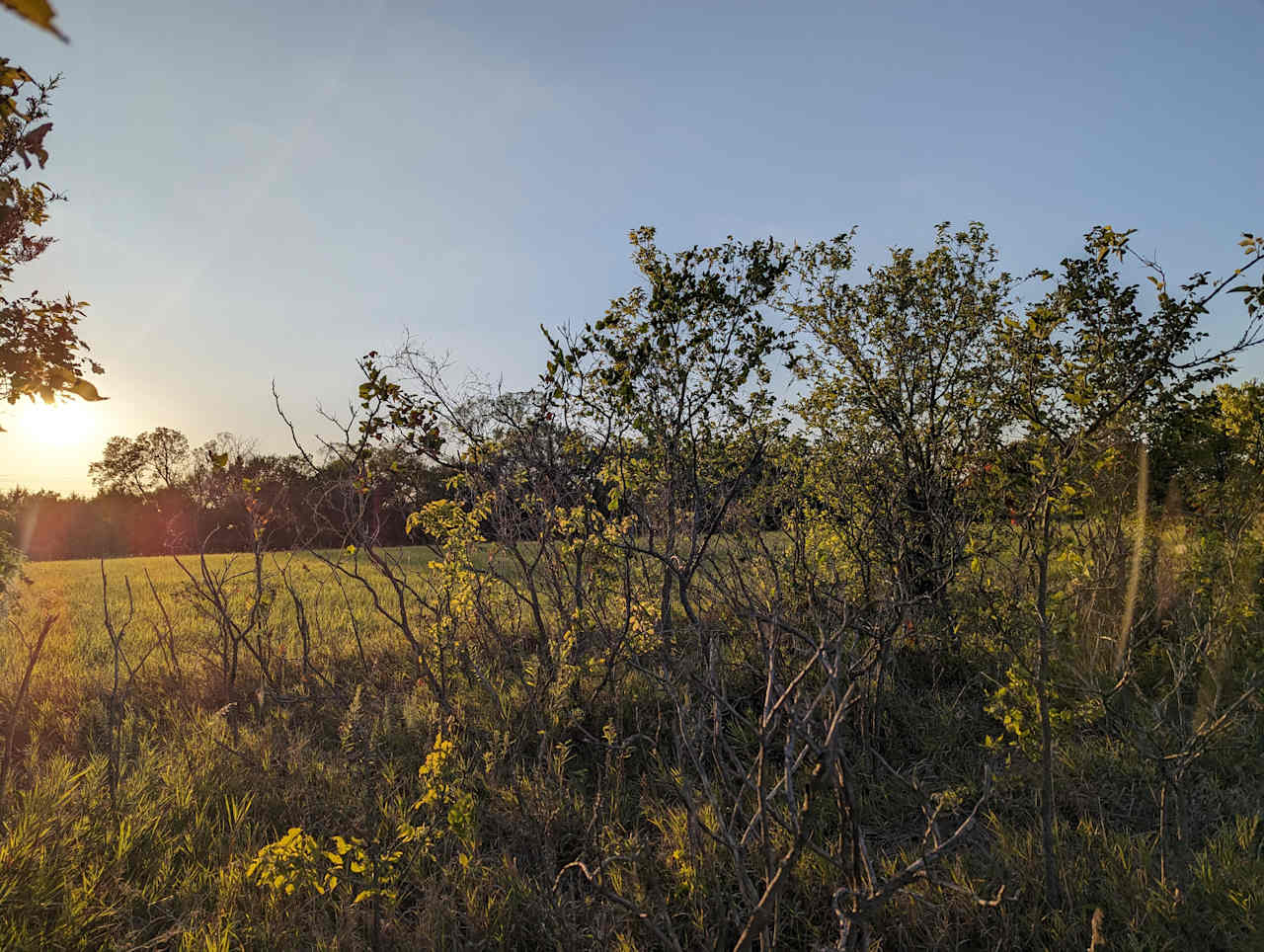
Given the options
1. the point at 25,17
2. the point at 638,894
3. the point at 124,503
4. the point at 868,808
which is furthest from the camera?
the point at 124,503

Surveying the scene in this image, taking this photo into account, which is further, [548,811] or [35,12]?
[548,811]

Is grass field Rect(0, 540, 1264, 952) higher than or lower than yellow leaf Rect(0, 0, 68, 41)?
lower

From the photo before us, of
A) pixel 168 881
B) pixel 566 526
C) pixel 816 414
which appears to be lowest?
pixel 168 881

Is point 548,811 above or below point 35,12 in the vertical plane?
below

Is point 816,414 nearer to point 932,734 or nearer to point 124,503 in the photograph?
point 932,734

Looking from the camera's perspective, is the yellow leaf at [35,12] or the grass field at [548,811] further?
the grass field at [548,811]

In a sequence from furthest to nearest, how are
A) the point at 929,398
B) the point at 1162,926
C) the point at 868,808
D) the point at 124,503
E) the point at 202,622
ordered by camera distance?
the point at 124,503 < the point at 202,622 < the point at 929,398 < the point at 868,808 < the point at 1162,926

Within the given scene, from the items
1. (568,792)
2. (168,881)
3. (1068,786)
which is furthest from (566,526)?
(1068,786)

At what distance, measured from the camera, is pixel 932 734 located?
5.32m

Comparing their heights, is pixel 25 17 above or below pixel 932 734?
above

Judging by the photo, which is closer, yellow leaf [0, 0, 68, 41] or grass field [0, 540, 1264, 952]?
yellow leaf [0, 0, 68, 41]

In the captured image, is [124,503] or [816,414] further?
[124,503]

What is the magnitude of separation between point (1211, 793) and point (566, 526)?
462 cm

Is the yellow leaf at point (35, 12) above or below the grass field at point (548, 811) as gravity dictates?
above
